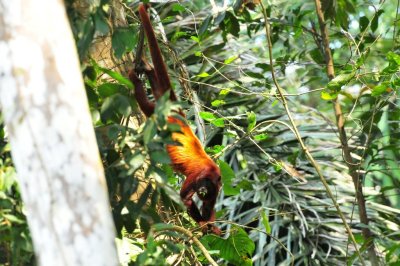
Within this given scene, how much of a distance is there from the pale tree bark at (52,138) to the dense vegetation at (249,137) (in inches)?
19.0

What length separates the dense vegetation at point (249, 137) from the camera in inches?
122

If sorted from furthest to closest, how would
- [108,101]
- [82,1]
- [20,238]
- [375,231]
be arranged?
[375,231] < [82,1] < [108,101] < [20,238]

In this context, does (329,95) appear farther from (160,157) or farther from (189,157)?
(160,157)

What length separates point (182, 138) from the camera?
5.11 metres

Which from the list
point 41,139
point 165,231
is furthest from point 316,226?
point 41,139

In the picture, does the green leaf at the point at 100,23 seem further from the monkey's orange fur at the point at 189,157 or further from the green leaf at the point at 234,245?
the monkey's orange fur at the point at 189,157

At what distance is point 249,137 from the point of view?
495cm

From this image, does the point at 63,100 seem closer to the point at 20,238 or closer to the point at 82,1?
the point at 20,238

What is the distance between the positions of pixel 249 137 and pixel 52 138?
2.74 meters

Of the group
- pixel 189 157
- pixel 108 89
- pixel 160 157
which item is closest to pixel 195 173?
pixel 189 157

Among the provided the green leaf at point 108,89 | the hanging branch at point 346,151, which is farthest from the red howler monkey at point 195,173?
the green leaf at point 108,89

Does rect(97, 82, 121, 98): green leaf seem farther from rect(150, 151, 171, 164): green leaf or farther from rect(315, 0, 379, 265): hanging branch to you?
rect(315, 0, 379, 265): hanging branch

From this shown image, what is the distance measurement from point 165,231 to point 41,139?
135 cm

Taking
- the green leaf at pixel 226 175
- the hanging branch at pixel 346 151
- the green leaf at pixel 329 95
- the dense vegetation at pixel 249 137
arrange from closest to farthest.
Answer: the dense vegetation at pixel 249 137
the green leaf at pixel 226 175
the green leaf at pixel 329 95
the hanging branch at pixel 346 151
